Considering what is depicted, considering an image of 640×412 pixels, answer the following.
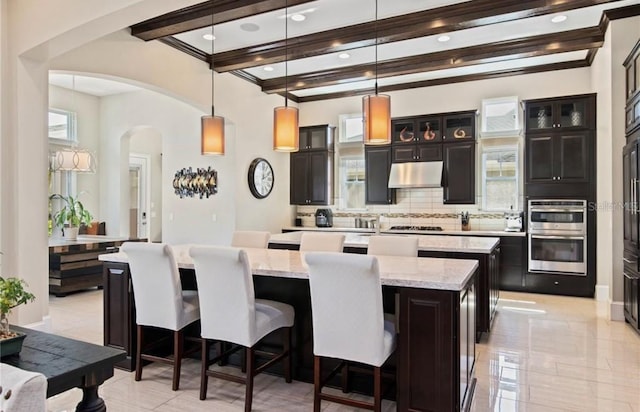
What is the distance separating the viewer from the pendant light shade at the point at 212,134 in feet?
12.4

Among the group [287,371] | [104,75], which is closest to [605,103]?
[287,371]

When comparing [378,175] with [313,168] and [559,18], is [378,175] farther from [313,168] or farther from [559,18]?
[559,18]

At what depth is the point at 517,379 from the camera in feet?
10.2

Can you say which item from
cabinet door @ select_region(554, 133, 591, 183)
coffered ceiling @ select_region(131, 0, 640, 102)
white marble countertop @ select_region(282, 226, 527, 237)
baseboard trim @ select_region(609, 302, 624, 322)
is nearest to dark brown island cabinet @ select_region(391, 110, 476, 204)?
white marble countertop @ select_region(282, 226, 527, 237)

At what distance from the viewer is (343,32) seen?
4.95 metres

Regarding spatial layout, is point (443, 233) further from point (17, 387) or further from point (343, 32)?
point (17, 387)

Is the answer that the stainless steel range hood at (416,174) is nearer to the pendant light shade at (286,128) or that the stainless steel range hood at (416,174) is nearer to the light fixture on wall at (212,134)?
the pendant light shade at (286,128)

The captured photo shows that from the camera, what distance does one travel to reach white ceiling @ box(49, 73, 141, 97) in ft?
23.2

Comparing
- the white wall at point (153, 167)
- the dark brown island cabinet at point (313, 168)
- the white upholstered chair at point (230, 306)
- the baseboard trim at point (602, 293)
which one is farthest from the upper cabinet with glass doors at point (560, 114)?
the white wall at point (153, 167)

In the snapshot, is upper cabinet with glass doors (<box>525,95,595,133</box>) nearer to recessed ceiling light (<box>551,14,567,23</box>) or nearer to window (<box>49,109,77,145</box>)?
recessed ceiling light (<box>551,14,567,23</box>)

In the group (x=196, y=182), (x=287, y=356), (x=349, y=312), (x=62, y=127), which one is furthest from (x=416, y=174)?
(x=62, y=127)

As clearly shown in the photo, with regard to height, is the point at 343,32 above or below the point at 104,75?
above

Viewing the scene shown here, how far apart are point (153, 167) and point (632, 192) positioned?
8.97 metres

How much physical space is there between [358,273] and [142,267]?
5.44 feet
